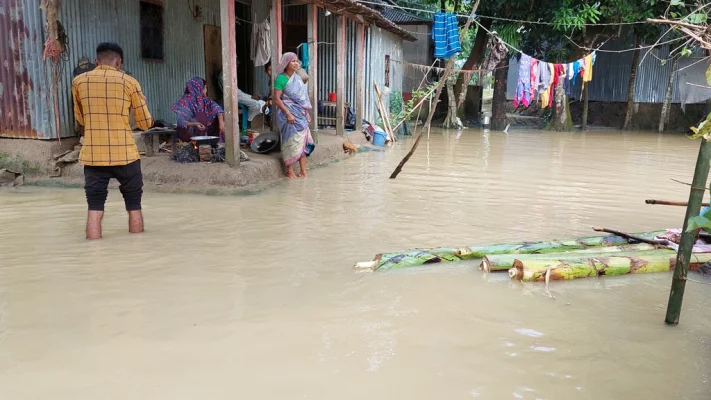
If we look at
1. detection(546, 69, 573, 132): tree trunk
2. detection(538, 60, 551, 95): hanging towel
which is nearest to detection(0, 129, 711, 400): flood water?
detection(538, 60, 551, 95): hanging towel

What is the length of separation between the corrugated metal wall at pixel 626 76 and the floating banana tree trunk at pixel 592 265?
17007mm

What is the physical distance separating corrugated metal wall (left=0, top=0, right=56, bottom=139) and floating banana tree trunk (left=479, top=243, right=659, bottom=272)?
626 centimetres

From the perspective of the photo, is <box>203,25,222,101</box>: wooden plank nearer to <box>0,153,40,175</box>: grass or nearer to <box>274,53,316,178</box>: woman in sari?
<box>274,53,316,178</box>: woman in sari

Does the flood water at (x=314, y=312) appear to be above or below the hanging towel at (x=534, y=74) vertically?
below

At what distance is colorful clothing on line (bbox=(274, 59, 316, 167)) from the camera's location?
786 centimetres

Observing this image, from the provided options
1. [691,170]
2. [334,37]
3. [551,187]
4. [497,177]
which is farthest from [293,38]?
[691,170]

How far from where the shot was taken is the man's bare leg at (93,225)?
4901mm

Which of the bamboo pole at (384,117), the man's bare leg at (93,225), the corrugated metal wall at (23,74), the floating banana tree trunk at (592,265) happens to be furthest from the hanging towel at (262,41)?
the floating banana tree trunk at (592,265)

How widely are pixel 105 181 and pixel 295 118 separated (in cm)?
360

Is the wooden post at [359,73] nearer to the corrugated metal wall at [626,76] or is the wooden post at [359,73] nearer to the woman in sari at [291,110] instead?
the woman in sari at [291,110]

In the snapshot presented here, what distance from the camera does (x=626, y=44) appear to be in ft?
66.1

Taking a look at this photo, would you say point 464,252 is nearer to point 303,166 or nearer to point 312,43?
point 303,166

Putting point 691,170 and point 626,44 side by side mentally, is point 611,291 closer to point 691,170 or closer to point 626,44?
point 691,170

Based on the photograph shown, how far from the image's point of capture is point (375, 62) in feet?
50.8
